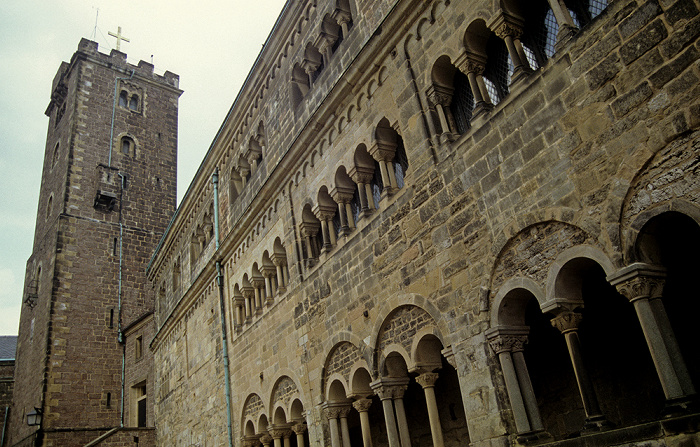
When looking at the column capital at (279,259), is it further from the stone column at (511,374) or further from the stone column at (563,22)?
the stone column at (563,22)

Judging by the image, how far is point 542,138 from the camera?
6.24 m

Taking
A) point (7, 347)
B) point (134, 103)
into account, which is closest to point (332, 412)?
point (134, 103)

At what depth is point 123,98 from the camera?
3153cm

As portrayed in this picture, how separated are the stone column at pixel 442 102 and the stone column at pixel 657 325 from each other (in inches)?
135

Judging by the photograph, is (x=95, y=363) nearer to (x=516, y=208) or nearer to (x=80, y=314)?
(x=80, y=314)

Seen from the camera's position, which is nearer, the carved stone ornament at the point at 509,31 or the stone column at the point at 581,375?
the stone column at the point at 581,375

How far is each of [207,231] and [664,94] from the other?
15357 mm

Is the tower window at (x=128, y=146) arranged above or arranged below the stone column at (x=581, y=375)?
above

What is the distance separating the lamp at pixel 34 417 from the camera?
781 inches

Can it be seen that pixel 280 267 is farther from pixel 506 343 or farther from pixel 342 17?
pixel 506 343

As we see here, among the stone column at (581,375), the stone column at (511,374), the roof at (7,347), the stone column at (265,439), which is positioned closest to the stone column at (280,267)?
the stone column at (265,439)

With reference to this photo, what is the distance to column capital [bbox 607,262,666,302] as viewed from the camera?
5074 millimetres

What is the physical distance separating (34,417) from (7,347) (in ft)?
67.9

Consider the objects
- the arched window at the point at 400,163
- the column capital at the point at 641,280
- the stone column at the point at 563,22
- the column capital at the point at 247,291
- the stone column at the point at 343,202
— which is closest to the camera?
the column capital at the point at 641,280
